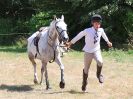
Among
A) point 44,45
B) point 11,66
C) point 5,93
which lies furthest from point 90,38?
point 11,66

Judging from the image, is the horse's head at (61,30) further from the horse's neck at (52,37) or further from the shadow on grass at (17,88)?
the shadow on grass at (17,88)

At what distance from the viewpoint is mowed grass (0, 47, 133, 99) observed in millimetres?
11523

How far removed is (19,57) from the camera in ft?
65.7

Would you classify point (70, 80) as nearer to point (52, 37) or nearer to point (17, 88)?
point (17, 88)

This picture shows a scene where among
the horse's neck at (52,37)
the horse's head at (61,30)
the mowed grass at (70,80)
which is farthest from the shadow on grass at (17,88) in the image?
the horse's head at (61,30)

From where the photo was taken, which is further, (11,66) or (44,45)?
(11,66)

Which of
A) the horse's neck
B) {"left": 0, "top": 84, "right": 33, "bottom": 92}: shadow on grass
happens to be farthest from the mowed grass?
the horse's neck

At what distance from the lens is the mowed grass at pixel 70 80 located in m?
11.5

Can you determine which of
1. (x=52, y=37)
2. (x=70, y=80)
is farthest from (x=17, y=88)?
(x=70, y=80)

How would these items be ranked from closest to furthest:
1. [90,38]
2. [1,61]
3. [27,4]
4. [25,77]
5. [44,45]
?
1. [90,38]
2. [44,45]
3. [25,77]
4. [1,61]
5. [27,4]

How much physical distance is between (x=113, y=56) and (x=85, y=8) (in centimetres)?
444

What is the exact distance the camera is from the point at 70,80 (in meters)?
14.1

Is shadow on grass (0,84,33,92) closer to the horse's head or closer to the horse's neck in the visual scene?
the horse's neck

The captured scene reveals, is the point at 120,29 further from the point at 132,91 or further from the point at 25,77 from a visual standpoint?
the point at 132,91
